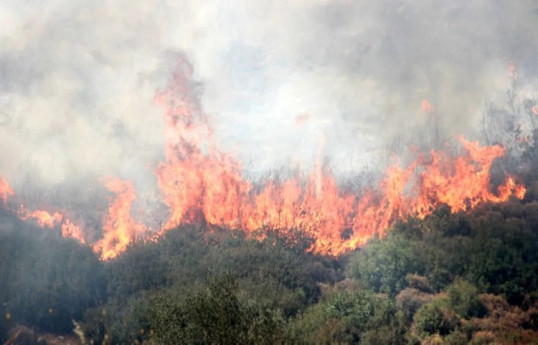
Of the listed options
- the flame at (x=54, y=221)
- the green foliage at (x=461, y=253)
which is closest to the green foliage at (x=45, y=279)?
the flame at (x=54, y=221)

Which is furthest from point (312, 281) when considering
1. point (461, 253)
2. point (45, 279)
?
point (45, 279)

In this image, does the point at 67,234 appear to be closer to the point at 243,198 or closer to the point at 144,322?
the point at 243,198

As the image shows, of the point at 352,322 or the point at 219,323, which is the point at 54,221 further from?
the point at 219,323

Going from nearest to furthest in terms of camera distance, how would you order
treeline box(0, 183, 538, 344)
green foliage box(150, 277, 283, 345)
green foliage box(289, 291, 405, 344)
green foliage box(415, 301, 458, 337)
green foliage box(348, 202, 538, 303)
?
green foliage box(150, 277, 283, 345) → green foliage box(289, 291, 405, 344) → green foliage box(415, 301, 458, 337) → treeline box(0, 183, 538, 344) → green foliage box(348, 202, 538, 303)

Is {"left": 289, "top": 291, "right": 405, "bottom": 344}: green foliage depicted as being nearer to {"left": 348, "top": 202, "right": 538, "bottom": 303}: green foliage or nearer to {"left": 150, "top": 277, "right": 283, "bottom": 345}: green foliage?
{"left": 348, "top": 202, "right": 538, "bottom": 303}: green foliage

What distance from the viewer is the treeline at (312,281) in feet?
276

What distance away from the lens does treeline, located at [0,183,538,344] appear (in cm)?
8412

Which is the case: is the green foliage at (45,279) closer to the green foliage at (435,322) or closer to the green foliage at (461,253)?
the green foliage at (461,253)

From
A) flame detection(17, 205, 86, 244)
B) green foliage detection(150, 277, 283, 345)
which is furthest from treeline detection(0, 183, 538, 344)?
flame detection(17, 205, 86, 244)

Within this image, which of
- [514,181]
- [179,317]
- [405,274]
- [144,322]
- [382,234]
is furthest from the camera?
[514,181]

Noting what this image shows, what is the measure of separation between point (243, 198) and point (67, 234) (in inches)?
2074

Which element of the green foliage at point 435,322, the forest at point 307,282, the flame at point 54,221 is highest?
the flame at point 54,221

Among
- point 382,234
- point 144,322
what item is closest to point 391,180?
point 382,234

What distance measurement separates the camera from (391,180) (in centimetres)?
14712
